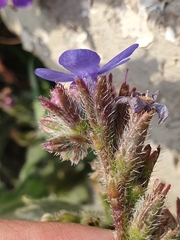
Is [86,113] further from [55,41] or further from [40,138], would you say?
[40,138]

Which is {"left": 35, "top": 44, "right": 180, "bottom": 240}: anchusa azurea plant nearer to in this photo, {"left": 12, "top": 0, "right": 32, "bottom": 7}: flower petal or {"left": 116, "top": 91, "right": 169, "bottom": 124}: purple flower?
{"left": 116, "top": 91, "right": 169, "bottom": 124}: purple flower

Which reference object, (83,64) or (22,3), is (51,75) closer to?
(83,64)

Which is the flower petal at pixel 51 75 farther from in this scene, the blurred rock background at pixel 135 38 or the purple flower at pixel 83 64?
the blurred rock background at pixel 135 38

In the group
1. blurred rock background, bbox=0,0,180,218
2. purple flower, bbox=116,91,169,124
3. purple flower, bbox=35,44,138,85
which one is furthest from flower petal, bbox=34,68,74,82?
blurred rock background, bbox=0,0,180,218

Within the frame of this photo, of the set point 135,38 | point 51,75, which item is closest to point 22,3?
point 135,38

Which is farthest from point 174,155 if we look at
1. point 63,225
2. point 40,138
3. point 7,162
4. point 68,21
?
point 7,162

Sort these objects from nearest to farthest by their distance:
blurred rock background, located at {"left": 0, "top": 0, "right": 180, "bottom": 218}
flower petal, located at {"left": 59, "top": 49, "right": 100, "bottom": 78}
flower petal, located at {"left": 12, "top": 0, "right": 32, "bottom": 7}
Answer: flower petal, located at {"left": 59, "top": 49, "right": 100, "bottom": 78} → blurred rock background, located at {"left": 0, "top": 0, "right": 180, "bottom": 218} → flower petal, located at {"left": 12, "top": 0, "right": 32, "bottom": 7}

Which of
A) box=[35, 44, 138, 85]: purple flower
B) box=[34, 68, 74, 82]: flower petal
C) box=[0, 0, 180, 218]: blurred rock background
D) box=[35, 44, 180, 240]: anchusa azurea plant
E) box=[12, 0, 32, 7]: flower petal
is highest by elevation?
box=[12, 0, 32, 7]: flower petal
